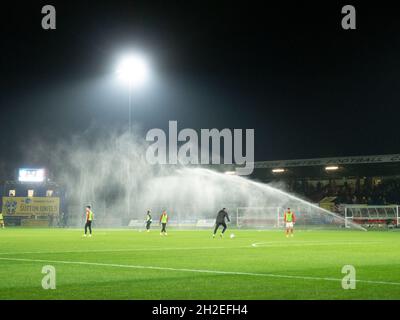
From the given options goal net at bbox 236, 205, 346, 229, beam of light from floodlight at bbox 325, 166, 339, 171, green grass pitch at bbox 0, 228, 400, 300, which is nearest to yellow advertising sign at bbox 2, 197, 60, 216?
goal net at bbox 236, 205, 346, 229

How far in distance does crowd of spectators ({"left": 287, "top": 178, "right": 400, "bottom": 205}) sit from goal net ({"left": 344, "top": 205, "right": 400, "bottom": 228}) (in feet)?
47.2

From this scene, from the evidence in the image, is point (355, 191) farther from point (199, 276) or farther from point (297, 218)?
point (199, 276)

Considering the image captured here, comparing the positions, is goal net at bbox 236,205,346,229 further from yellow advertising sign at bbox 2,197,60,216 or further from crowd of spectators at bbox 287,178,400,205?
yellow advertising sign at bbox 2,197,60,216

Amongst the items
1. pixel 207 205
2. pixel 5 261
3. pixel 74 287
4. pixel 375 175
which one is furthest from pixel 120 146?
pixel 74 287

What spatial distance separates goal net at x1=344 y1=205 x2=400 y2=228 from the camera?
56.1m

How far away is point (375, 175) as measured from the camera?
255 feet

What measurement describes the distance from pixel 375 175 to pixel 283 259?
6295 centimetres

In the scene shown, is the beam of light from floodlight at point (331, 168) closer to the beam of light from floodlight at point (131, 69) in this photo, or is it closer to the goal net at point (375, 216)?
the goal net at point (375, 216)

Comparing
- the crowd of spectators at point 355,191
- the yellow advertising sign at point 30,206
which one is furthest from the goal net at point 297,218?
the yellow advertising sign at point 30,206

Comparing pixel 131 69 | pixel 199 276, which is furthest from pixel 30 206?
pixel 199 276

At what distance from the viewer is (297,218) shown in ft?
208

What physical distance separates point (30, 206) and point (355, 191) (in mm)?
40796

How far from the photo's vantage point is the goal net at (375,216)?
5606cm
